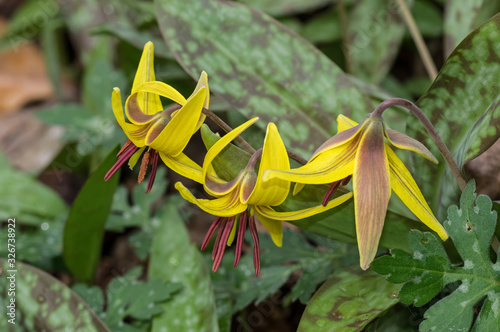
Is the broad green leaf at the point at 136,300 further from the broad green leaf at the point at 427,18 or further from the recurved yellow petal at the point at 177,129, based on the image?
the broad green leaf at the point at 427,18

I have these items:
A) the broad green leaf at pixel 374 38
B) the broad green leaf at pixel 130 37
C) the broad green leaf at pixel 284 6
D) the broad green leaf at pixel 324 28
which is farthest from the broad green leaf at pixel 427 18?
the broad green leaf at pixel 130 37

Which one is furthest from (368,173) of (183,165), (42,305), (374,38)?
(374,38)

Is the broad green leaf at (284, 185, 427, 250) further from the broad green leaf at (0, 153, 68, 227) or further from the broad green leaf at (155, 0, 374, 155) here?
the broad green leaf at (0, 153, 68, 227)

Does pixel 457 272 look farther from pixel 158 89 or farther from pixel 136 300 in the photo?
pixel 136 300

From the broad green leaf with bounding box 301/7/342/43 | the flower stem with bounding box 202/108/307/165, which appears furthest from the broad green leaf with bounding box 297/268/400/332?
the broad green leaf with bounding box 301/7/342/43

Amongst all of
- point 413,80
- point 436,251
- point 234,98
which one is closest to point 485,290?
point 436,251

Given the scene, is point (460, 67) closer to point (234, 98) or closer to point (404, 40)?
point (234, 98)
